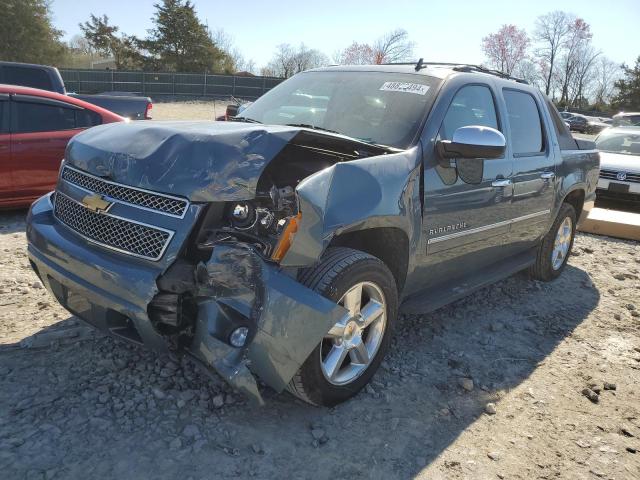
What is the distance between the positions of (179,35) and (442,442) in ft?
159

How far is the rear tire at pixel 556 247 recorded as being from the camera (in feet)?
16.6

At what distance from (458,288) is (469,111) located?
1239 mm

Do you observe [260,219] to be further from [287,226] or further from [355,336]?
[355,336]

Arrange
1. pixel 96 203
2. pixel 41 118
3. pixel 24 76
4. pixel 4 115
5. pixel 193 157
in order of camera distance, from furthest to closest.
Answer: pixel 24 76
pixel 41 118
pixel 4 115
pixel 96 203
pixel 193 157

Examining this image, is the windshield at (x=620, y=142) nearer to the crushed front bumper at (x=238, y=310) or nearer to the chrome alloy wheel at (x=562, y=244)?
the chrome alloy wheel at (x=562, y=244)

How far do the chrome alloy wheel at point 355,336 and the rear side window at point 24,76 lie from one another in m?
9.59

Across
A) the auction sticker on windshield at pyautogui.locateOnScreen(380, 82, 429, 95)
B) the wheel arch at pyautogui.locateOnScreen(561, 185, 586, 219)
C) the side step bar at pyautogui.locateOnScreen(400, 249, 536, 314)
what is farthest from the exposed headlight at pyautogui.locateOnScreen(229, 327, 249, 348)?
the wheel arch at pyautogui.locateOnScreen(561, 185, 586, 219)

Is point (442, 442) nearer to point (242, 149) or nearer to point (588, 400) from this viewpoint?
point (588, 400)

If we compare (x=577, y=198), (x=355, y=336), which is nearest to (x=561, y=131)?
(x=577, y=198)

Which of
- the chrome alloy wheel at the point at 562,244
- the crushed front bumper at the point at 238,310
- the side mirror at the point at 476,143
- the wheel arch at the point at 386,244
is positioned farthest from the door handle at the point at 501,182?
the crushed front bumper at the point at 238,310

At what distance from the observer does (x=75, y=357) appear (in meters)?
3.04

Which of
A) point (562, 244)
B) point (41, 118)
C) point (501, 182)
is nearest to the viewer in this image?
point (501, 182)

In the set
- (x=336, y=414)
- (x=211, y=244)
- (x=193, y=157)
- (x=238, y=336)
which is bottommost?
(x=336, y=414)

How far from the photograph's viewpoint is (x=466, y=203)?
345cm
